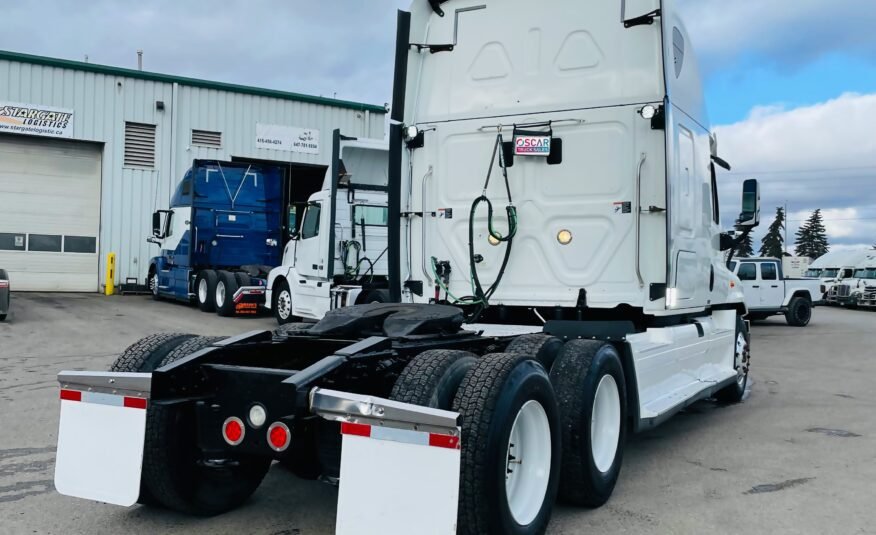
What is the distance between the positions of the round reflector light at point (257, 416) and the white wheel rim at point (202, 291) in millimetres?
14963

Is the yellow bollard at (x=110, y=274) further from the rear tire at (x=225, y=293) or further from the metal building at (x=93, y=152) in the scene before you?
the rear tire at (x=225, y=293)

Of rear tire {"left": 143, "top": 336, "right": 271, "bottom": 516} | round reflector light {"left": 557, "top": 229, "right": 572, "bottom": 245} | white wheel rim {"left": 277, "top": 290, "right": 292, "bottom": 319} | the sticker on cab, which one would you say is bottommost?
rear tire {"left": 143, "top": 336, "right": 271, "bottom": 516}

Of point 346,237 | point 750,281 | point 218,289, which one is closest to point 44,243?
point 218,289

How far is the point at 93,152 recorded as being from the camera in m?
23.5

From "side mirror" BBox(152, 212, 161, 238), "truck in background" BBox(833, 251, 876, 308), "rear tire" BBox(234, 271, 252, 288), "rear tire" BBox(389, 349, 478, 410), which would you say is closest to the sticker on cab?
"rear tire" BBox(389, 349, 478, 410)

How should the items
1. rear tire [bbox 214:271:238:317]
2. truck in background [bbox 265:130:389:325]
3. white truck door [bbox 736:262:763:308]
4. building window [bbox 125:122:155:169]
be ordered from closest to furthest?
truck in background [bbox 265:130:389:325] < rear tire [bbox 214:271:238:317] < white truck door [bbox 736:262:763:308] < building window [bbox 125:122:155:169]

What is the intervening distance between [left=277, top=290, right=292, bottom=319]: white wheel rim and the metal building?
9671mm

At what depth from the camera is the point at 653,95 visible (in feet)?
19.1

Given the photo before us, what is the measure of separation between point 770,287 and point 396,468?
19.6m

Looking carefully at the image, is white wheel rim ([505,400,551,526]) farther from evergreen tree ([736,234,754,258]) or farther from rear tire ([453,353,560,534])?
evergreen tree ([736,234,754,258])

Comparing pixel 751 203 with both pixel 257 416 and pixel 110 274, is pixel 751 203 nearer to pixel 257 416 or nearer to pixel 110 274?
pixel 257 416

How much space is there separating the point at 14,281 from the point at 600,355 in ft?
73.2

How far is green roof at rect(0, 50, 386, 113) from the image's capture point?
71.9ft

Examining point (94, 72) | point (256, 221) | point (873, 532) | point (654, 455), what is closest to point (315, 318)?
point (256, 221)
